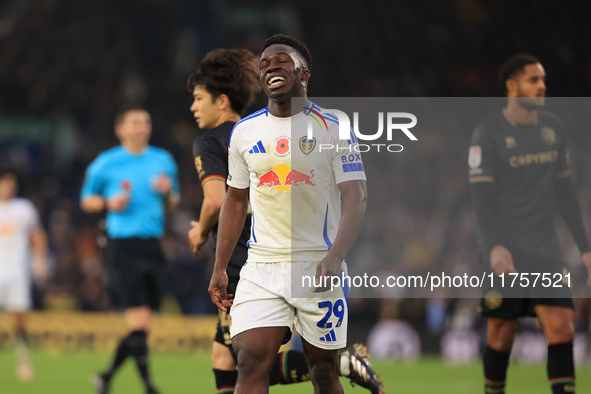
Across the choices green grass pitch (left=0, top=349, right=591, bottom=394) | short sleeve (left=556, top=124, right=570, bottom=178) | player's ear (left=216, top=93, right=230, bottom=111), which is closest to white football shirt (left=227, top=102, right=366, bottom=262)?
player's ear (left=216, top=93, right=230, bottom=111)

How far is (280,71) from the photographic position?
385cm

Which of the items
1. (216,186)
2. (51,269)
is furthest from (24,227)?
(216,186)

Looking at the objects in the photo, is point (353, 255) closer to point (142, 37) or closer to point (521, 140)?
point (521, 140)

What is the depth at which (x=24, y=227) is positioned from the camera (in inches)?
398

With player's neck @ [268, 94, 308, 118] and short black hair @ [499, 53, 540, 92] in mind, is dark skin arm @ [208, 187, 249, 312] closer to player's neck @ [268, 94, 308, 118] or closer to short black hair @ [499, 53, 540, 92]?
player's neck @ [268, 94, 308, 118]

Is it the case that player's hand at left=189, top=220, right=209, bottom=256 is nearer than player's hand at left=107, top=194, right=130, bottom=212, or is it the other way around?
player's hand at left=189, top=220, right=209, bottom=256

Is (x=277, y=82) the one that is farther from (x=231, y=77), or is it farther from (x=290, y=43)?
(x=231, y=77)

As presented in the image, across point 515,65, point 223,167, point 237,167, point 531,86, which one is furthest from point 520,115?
point 237,167

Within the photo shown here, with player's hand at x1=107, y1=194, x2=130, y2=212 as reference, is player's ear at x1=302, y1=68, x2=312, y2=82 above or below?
above

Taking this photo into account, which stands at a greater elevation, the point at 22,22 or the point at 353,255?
the point at 22,22

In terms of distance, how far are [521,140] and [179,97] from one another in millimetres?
16110

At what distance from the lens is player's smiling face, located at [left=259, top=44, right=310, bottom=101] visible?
385cm

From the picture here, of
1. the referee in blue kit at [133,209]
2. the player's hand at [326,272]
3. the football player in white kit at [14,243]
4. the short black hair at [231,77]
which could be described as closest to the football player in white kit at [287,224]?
the player's hand at [326,272]

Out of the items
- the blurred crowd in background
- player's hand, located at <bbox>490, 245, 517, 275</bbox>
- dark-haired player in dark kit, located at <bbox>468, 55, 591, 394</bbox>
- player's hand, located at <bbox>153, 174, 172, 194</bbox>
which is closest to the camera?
player's hand, located at <bbox>490, 245, 517, 275</bbox>
